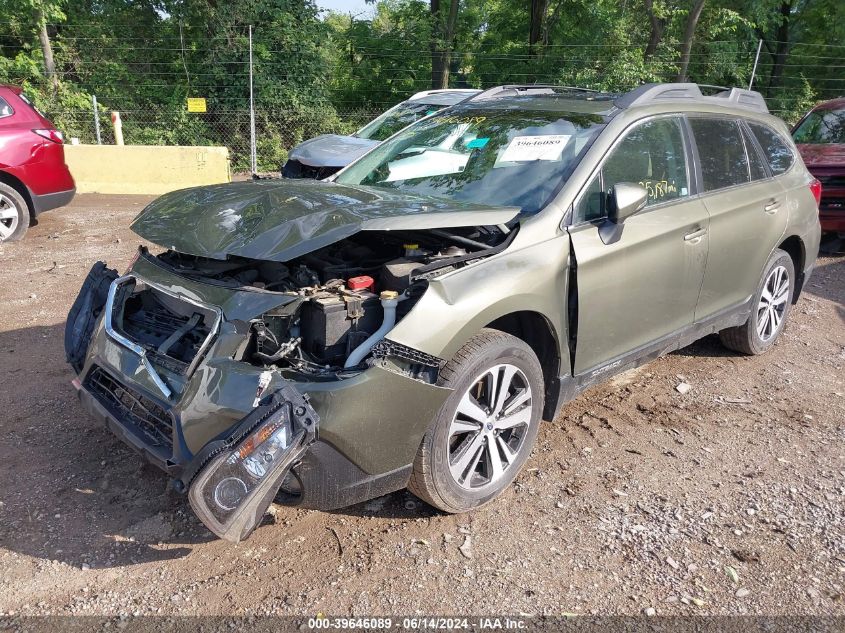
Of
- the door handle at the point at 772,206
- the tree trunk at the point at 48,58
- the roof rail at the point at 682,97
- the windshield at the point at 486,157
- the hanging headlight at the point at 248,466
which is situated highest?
the tree trunk at the point at 48,58

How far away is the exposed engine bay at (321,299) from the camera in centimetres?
285

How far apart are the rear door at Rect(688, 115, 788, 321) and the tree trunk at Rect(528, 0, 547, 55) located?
16.9 meters

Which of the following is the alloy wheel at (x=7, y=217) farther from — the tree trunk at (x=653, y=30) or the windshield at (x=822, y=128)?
the tree trunk at (x=653, y=30)

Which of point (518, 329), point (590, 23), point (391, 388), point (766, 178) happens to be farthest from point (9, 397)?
point (590, 23)

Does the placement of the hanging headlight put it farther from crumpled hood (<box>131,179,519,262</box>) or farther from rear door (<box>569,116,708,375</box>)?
rear door (<box>569,116,708,375</box>)

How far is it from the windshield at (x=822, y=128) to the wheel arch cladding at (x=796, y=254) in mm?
4753

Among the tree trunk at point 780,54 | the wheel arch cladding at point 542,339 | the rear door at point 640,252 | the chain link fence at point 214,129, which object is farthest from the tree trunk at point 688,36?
the wheel arch cladding at point 542,339

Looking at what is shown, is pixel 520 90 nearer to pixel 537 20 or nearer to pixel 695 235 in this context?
pixel 695 235

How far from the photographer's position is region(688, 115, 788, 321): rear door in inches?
172

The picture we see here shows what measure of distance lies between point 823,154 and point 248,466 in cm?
892

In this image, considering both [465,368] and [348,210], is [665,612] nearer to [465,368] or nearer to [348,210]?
[465,368]

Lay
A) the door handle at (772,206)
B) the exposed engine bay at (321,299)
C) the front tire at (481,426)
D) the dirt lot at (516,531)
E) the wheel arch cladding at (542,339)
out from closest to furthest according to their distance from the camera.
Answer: the dirt lot at (516,531) → the exposed engine bay at (321,299) → the front tire at (481,426) → the wheel arch cladding at (542,339) → the door handle at (772,206)

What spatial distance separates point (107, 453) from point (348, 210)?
6.26ft

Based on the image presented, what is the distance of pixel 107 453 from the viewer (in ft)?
12.1
